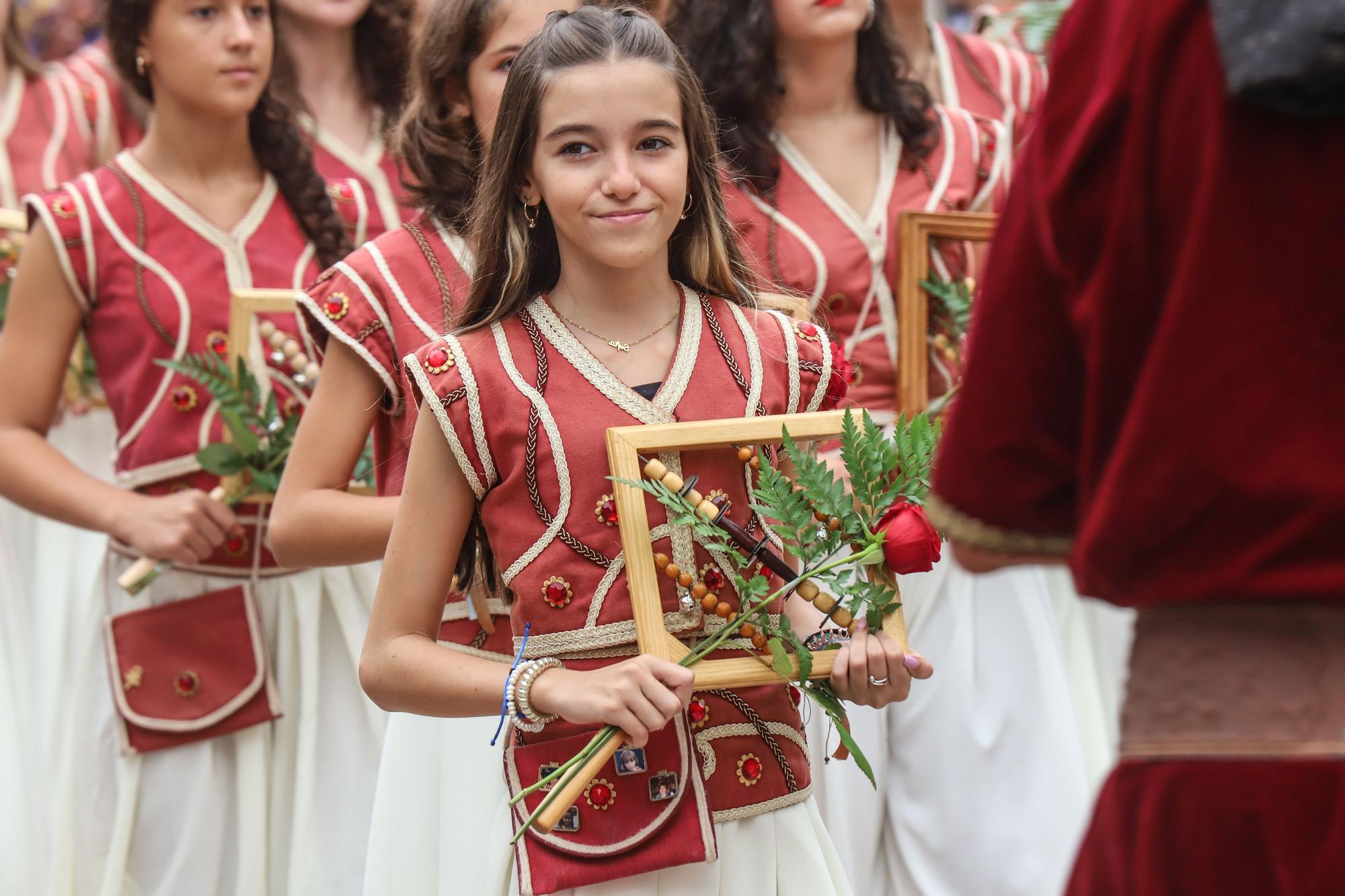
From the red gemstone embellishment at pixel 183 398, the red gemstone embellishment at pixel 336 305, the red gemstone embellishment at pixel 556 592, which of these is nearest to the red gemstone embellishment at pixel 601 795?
the red gemstone embellishment at pixel 556 592

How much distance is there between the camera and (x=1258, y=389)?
147cm

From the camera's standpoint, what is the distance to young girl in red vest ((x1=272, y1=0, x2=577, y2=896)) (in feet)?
9.78

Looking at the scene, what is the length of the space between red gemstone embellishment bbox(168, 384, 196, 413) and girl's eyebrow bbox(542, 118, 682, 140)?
4.88 feet

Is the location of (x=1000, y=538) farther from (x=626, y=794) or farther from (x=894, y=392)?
(x=894, y=392)

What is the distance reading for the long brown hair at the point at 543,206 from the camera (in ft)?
8.21

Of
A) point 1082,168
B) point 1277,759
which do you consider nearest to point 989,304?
point 1082,168

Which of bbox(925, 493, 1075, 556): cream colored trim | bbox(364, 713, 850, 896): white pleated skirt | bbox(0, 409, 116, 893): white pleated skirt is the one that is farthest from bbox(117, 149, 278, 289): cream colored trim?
bbox(925, 493, 1075, 556): cream colored trim

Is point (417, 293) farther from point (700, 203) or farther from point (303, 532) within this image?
point (700, 203)

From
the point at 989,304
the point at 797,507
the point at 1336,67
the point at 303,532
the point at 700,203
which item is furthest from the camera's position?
the point at 303,532

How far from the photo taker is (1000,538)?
1.68 m

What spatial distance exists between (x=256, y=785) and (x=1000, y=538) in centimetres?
245

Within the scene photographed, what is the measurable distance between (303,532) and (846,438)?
3.49 ft

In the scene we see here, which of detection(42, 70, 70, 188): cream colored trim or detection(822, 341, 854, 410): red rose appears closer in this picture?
detection(822, 341, 854, 410): red rose

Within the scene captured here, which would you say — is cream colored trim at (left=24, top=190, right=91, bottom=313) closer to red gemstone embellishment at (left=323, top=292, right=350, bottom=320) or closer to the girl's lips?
red gemstone embellishment at (left=323, top=292, right=350, bottom=320)
